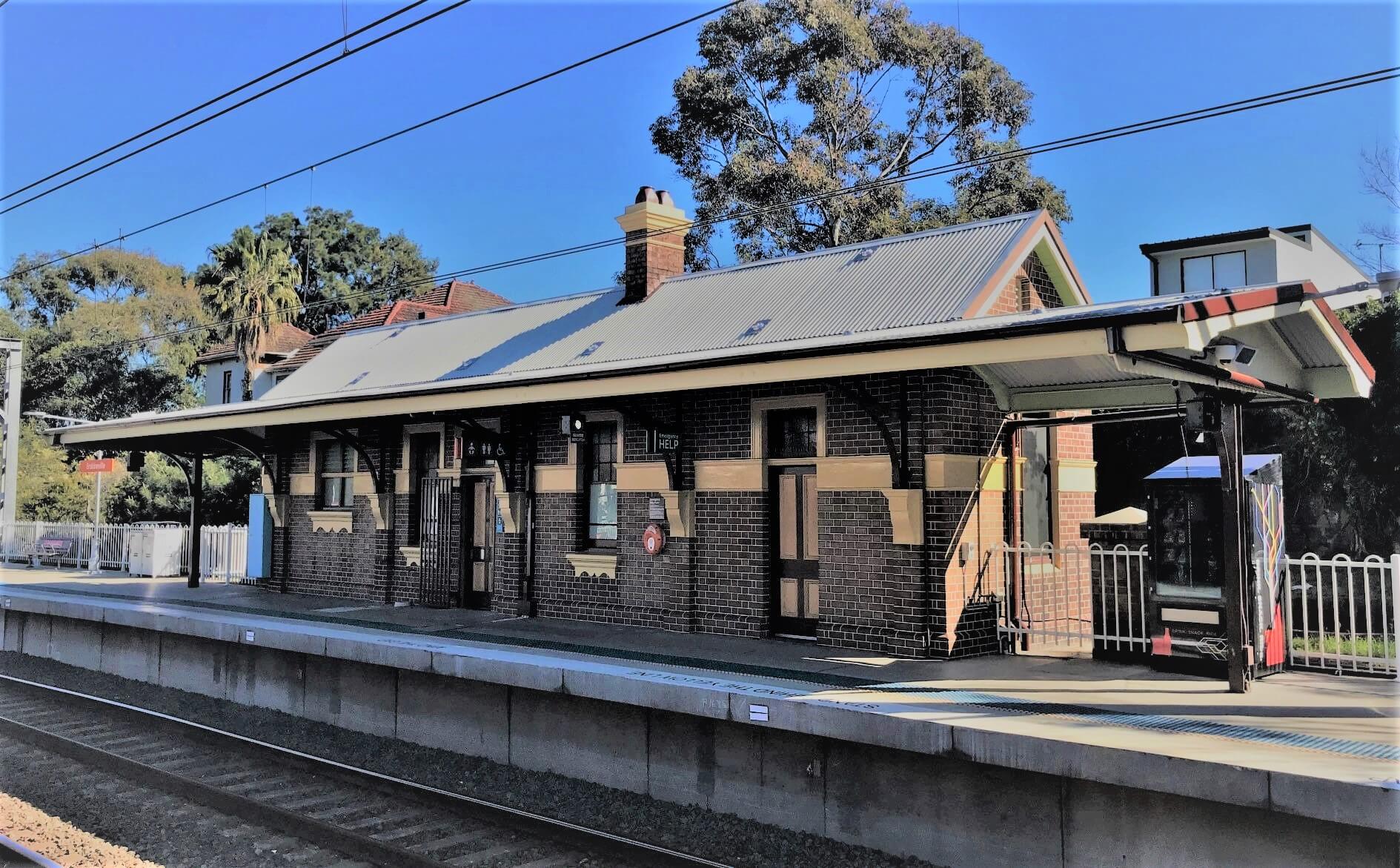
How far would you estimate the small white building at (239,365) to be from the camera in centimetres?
3712

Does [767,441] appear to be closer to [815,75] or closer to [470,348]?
[470,348]

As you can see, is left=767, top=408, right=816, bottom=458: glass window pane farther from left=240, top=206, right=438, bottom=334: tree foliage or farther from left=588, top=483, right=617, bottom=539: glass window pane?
left=240, top=206, right=438, bottom=334: tree foliage

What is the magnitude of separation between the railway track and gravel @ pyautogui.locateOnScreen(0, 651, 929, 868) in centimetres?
42

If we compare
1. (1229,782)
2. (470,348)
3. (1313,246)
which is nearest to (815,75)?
(1313,246)

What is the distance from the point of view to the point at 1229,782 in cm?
554

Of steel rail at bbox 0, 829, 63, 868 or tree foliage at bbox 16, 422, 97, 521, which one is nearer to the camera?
steel rail at bbox 0, 829, 63, 868

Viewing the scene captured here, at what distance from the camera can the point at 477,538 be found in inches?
613

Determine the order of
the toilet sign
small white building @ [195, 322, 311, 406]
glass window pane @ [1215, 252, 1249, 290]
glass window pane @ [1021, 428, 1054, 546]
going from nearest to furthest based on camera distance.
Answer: glass window pane @ [1021, 428, 1054, 546], glass window pane @ [1215, 252, 1249, 290], the toilet sign, small white building @ [195, 322, 311, 406]

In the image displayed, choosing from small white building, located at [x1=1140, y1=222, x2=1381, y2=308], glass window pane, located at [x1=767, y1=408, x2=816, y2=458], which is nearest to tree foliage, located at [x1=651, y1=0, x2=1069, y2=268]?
small white building, located at [x1=1140, y1=222, x2=1381, y2=308]

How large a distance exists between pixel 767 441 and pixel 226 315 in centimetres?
3057

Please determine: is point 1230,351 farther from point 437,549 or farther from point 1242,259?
point 1242,259

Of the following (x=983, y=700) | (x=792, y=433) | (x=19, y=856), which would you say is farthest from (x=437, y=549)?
(x=983, y=700)

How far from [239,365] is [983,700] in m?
37.3

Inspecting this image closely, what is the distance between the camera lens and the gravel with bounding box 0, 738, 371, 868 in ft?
23.5
